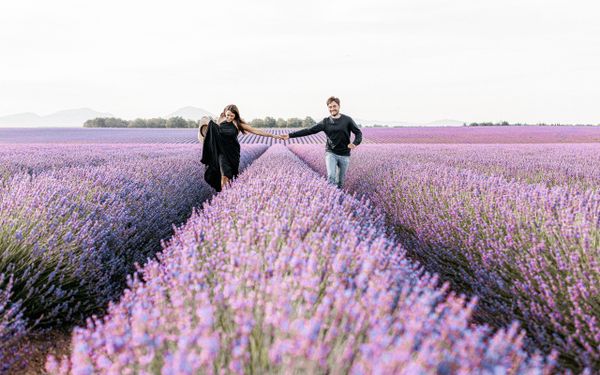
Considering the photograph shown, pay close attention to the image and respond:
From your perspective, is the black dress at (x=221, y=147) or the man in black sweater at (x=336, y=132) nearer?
the black dress at (x=221, y=147)

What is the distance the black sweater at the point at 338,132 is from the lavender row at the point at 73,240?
220 centimetres

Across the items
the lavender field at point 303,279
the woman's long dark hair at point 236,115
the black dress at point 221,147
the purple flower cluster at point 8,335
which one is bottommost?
the purple flower cluster at point 8,335

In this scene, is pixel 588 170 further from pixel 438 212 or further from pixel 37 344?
pixel 37 344

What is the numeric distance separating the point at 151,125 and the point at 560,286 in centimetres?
5040

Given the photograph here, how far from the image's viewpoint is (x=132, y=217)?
3.47 metres

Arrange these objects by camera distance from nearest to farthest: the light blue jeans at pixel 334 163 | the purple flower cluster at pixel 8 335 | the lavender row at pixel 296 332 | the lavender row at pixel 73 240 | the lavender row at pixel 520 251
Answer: the lavender row at pixel 296 332 < the purple flower cluster at pixel 8 335 < the lavender row at pixel 520 251 < the lavender row at pixel 73 240 < the light blue jeans at pixel 334 163

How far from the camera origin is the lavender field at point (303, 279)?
41.6 inches

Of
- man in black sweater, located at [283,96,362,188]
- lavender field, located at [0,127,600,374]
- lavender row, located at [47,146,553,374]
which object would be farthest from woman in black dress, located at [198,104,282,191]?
lavender row, located at [47,146,553,374]

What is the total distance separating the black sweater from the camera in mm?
5668

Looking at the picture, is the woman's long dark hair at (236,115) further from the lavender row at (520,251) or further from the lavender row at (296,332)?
the lavender row at (296,332)

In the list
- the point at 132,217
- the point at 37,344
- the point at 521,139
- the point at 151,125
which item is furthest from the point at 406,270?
the point at 151,125

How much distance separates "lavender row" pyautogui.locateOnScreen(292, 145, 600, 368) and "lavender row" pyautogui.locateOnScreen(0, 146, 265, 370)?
233 centimetres

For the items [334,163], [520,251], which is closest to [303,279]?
[520,251]

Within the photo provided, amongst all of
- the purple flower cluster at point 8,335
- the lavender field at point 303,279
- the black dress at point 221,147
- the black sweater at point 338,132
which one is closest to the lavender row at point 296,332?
the lavender field at point 303,279
